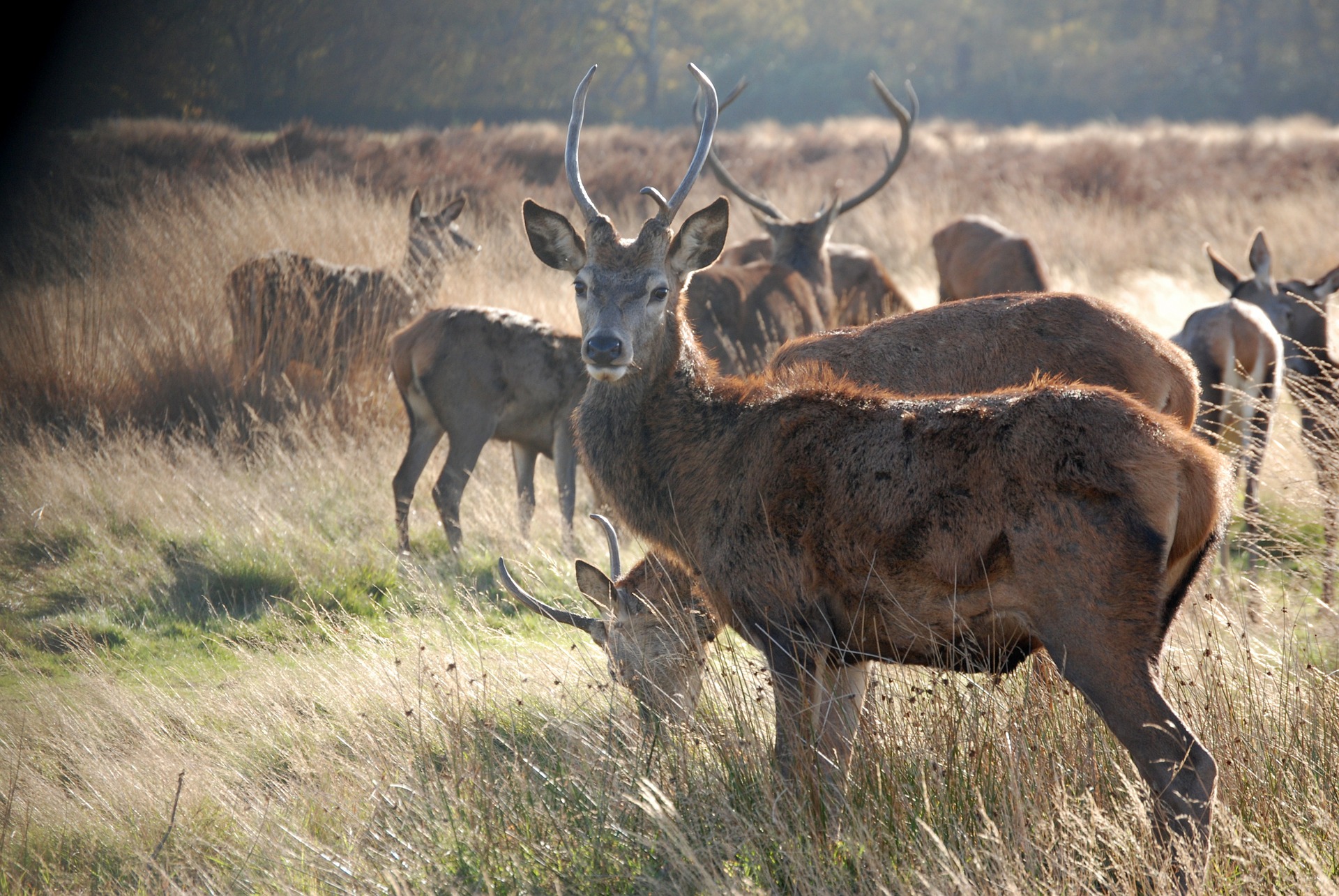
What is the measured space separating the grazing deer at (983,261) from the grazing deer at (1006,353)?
4.73 metres

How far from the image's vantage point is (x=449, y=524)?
24.5 ft

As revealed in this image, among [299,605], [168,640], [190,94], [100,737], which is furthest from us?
[190,94]

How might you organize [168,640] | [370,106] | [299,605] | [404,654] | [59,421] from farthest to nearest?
[370,106]
[59,421]
[299,605]
[168,640]
[404,654]

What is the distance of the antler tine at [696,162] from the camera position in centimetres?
450

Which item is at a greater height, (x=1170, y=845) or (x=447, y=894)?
(x=1170, y=845)

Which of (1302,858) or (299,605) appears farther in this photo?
(299,605)

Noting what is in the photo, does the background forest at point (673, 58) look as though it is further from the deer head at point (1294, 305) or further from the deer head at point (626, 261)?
the deer head at point (1294, 305)

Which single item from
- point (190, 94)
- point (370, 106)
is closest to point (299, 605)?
point (190, 94)

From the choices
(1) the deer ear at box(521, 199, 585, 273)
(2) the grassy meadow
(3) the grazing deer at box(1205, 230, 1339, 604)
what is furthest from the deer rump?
(3) the grazing deer at box(1205, 230, 1339, 604)

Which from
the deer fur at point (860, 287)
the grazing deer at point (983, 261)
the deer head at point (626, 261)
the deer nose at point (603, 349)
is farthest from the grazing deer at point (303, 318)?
the deer nose at point (603, 349)

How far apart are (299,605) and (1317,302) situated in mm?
6636

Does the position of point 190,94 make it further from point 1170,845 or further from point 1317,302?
point 1170,845

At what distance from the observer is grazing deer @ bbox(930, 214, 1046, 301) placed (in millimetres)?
10586

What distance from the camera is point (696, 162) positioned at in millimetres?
4570
